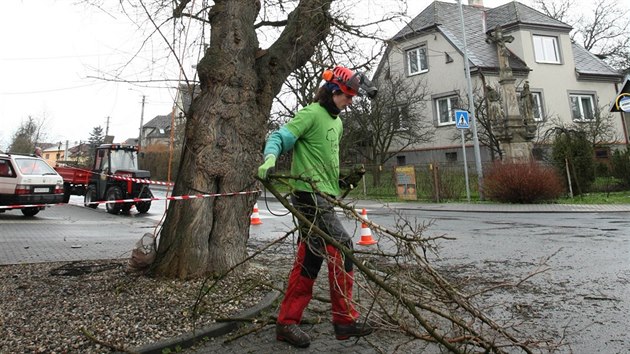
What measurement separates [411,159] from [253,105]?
84.0 feet

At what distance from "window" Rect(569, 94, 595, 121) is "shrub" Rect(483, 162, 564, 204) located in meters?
15.3

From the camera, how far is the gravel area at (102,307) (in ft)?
9.32

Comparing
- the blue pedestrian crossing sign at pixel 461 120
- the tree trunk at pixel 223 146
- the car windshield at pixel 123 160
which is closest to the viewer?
the tree trunk at pixel 223 146

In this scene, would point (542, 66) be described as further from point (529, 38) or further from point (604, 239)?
point (604, 239)

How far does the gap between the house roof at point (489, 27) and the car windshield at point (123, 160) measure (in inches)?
713

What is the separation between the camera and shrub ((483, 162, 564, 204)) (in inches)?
590

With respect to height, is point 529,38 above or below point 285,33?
above

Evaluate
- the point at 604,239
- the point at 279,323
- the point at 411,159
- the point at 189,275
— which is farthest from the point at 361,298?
the point at 411,159

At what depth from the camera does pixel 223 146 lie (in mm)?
4340

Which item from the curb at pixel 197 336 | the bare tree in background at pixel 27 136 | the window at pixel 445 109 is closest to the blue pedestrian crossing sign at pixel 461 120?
the window at pixel 445 109

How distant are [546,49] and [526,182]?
17199 mm

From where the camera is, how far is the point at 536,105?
2669 centimetres

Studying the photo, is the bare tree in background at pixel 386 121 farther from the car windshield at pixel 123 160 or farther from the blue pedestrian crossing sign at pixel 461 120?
the car windshield at pixel 123 160

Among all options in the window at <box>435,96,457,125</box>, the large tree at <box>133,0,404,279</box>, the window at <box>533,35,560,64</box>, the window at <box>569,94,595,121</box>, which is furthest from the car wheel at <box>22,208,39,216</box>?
the window at <box>569,94,595,121</box>
